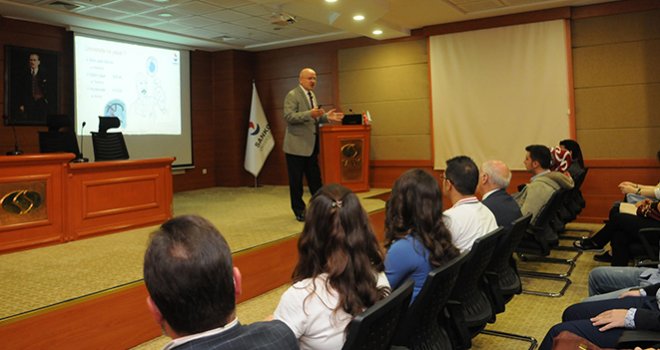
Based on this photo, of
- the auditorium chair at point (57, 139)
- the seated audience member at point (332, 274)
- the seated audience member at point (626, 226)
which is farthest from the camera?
the auditorium chair at point (57, 139)

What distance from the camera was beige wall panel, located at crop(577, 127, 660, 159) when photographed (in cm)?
603

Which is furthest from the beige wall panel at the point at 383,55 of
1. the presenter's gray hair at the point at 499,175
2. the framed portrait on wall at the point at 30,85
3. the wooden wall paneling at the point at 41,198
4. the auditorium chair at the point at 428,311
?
the auditorium chair at the point at 428,311

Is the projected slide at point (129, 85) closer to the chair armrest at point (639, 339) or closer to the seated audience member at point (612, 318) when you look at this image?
the seated audience member at point (612, 318)

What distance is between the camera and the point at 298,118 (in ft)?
16.5

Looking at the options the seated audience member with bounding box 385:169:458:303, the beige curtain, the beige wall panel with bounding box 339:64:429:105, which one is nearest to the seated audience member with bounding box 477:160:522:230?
the seated audience member with bounding box 385:169:458:303

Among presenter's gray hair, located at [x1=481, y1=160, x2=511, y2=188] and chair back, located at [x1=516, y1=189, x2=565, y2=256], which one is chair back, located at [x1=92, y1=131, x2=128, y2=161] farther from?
chair back, located at [x1=516, y1=189, x2=565, y2=256]

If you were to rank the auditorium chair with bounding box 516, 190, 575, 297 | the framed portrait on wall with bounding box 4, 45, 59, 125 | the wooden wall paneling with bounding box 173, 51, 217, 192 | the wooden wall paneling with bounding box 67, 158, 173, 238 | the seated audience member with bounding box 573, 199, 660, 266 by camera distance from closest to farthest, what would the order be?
the seated audience member with bounding box 573, 199, 660, 266
the auditorium chair with bounding box 516, 190, 575, 297
the wooden wall paneling with bounding box 67, 158, 173, 238
the framed portrait on wall with bounding box 4, 45, 59, 125
the wooden wall paneling with bounding box 173, 51, 217, 192

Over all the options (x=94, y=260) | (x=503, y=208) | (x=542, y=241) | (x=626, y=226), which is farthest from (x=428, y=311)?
(x=94, y=260)

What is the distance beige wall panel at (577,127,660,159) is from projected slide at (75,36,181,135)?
5.95 meters

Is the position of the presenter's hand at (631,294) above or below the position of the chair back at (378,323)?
below

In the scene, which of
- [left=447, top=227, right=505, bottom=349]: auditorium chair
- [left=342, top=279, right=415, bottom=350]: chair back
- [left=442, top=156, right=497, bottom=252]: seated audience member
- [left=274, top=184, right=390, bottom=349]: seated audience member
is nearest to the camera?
[left=342, top=279, right=415, bottom=350]: chair back

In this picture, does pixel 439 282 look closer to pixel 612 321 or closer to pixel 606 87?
pixel 612 321

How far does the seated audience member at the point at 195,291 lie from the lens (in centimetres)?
103

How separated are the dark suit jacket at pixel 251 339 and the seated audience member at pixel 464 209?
1293 mm
